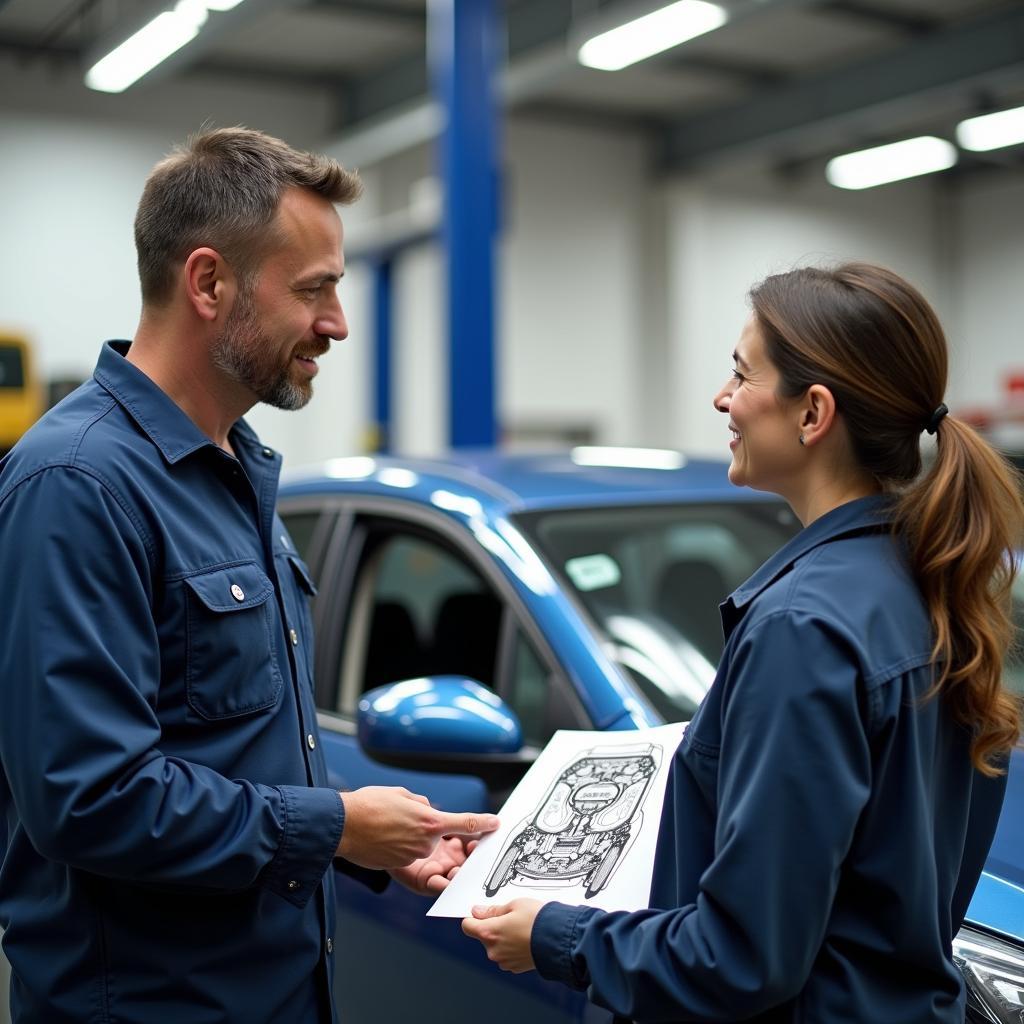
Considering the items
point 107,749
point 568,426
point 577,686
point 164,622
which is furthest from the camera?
point 568,426

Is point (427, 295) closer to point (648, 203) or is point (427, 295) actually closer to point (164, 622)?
point (648, 203)

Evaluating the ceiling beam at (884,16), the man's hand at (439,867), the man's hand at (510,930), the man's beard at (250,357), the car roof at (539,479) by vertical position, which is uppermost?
the ceiling beam at (884,16)

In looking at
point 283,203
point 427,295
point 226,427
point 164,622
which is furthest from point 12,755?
point 427,295

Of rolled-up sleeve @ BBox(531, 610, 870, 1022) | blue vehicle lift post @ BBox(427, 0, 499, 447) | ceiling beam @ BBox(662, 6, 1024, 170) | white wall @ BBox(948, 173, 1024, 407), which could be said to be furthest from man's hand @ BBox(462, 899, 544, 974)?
white wall @ BBox(948, 173, 1024, 407)

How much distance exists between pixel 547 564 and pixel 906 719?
47.5 inches

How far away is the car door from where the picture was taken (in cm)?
200

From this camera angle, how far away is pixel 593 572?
2.38 metres

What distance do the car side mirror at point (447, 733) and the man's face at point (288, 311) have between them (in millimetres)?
594

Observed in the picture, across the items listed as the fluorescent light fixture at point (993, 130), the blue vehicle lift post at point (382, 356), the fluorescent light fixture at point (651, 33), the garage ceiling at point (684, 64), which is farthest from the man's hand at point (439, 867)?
the fluorescent light fixture at point (993, 130)

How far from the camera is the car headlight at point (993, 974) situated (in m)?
1.49

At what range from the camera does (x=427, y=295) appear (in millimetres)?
12875

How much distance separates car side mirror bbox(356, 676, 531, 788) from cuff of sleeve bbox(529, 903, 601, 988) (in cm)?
66

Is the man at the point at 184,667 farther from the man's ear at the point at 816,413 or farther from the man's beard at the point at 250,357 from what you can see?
the man's ear at the point at 816,413

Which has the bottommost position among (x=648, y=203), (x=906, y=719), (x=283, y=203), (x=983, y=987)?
(x=983, y=987)
